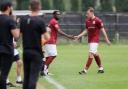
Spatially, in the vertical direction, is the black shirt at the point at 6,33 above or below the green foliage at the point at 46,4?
above

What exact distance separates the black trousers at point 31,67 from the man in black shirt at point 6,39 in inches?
24.0

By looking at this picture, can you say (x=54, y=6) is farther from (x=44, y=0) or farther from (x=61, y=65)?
(x=61, y=65)

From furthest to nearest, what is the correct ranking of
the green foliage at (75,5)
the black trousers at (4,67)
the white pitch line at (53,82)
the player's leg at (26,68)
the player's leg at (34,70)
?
the green foliage at (75,5) < the white pitch line at (53,82) < the black trousers at (4,67) < the player's leg at (26,68) < the player's leg at (34,70)

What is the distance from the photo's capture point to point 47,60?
1856 cm

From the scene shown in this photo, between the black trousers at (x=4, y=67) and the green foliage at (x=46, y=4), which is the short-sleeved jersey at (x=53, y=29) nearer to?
the black trousers at (x=4, y=67)

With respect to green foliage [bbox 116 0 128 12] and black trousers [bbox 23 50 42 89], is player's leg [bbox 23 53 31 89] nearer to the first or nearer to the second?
black trousers [bbox 23 50 42 89]

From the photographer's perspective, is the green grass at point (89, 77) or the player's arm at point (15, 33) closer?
the player's arm at point (15, 33)

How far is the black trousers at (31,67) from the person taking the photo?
11359mm

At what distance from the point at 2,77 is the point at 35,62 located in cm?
97

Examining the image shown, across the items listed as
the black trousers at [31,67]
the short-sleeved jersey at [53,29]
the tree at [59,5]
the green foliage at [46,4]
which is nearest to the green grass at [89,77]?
the short-sleeved jersey at [53,29]

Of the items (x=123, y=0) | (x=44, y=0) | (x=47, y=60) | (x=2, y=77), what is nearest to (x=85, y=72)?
(x=47, y=60)

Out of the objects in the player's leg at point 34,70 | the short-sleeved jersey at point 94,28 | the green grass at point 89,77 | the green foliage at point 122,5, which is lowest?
the green foliage at point 122,5

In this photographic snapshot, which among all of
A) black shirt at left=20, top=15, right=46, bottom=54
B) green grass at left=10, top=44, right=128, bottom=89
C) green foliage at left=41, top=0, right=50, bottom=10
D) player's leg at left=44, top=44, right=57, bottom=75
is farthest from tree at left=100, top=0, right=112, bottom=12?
black shirt at left=20, top=15, right=46, bottom=54

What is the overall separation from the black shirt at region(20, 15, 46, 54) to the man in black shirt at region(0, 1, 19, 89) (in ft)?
1.17
